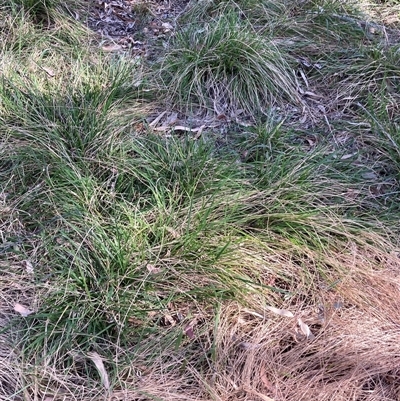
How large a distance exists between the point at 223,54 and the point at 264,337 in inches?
88.8

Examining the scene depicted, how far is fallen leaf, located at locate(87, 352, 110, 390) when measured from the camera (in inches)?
81.7

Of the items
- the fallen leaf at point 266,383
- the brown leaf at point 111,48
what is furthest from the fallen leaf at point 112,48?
the fallen leaf at point 266,383

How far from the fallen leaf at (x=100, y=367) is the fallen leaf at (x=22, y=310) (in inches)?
14.5

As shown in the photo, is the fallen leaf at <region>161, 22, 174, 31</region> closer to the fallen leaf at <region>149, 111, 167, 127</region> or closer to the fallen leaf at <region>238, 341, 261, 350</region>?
the fallen leaf at <region>149, 111, 167, 127</region>

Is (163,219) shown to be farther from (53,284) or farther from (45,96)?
(45,96)

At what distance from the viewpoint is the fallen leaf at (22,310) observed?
89.9 inches

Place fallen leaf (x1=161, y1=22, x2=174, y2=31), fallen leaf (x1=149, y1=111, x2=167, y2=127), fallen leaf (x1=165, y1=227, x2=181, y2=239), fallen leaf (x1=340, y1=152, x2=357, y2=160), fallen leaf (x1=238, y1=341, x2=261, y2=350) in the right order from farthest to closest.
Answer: fallen leaf (x1=161, y1=22, x2=174, y2=31), fallen leaf (x1=149, y1=111, x2=167, y2=127), fallen leaf (x1=340, y1=152, x2=357, y2=160), fallen leaf (x1=165, y1=227, x2=181, y2=239), fallen leaf (x1=238, y1=341, x2=261, y2=350)

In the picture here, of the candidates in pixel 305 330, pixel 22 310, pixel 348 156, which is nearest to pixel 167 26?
pixel 348 156

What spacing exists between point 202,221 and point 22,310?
3.15 ft

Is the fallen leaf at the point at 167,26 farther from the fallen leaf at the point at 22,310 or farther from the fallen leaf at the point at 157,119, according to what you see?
the fallen leaf at the point at 22,310

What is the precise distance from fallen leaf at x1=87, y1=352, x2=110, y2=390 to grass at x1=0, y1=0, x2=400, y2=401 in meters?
0.01

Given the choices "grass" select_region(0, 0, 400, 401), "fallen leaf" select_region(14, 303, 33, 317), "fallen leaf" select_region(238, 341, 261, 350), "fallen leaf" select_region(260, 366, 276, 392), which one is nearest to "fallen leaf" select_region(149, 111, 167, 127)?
"grass" select_region(0, 0, 400, 401)

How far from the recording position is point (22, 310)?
7.56 feet

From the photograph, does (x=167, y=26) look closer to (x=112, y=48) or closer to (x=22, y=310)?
(x=112, y=48)
